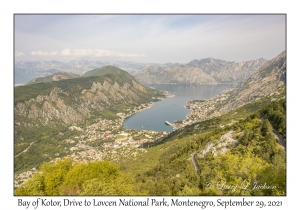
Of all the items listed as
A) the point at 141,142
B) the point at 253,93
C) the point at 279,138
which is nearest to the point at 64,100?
the point at 141,142

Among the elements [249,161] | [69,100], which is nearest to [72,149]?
[69,100]

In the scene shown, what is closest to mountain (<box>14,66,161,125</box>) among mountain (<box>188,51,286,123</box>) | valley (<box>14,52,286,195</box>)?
valley (<box>14,52,286,195</box>)

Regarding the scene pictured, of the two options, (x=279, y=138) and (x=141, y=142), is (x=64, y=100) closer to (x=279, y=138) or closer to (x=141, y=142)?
(x=141, y=142)

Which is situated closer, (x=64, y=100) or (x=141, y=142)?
(x=141, y=142)

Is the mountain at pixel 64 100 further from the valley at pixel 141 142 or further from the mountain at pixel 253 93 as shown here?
the mountain at pixel 253 93

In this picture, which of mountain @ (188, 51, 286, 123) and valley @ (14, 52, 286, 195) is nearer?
valley @ (14, 52, 286, 195)

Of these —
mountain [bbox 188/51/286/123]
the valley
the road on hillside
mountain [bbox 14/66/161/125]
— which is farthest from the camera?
mountain [bbox 14/66/161/125]

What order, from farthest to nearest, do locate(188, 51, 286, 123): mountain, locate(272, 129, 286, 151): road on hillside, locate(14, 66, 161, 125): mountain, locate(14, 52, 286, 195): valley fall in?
locate(14, 66, 161, 125): mountain
locate(188, 51, 286, 123): mountain
locate(272, 129, 286, 151): road on hillside
locate(14, 52, 286, 195): valley

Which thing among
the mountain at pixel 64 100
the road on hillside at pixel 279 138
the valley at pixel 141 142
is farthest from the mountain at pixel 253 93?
the mountain at pixel 64 100

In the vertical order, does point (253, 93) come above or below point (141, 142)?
above

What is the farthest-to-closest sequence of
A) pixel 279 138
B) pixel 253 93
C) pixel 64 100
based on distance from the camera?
pixel 64 100 < pixel 253 93 < pixel 279 138

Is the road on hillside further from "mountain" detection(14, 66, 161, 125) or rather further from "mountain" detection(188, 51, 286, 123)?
"mountain" detection(14, 66, 161, 125)
